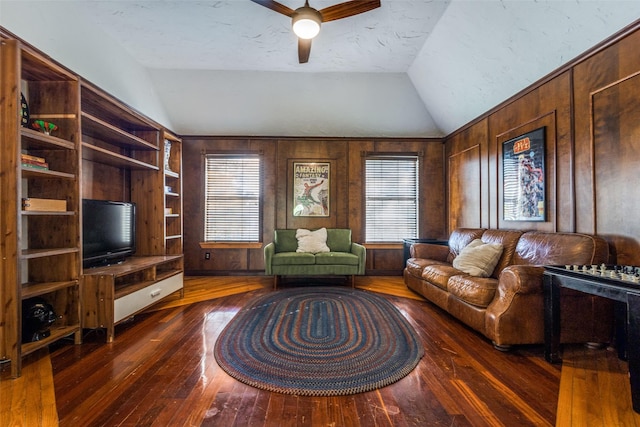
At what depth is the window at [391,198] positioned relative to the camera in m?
5.16

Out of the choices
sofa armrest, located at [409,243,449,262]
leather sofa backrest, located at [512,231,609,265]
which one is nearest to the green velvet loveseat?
sofa armrest, located at [409,243,449,262]

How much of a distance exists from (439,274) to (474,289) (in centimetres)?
59

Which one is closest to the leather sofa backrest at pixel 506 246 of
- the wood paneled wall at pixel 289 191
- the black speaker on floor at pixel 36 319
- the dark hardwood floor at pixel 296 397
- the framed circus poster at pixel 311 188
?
the dark hardwood floor at pixel 296 397

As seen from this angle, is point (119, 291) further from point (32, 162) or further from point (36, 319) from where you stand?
point (32, 162)

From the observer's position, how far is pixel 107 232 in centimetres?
299

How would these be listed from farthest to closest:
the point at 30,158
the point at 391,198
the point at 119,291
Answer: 1. the point at 391,198
2. the point at 119,291
3. the point at 30,158

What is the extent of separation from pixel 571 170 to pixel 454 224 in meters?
2.19

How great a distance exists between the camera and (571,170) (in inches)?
104

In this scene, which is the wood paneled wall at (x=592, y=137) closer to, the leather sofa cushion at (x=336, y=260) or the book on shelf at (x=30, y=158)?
the leather sofa cushion at (x=336, y=260)

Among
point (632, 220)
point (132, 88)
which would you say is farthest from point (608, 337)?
point (132, 88)

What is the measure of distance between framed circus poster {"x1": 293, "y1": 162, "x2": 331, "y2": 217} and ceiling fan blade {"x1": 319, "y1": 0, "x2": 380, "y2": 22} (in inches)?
110

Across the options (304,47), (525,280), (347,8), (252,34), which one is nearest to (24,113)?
(252,34)

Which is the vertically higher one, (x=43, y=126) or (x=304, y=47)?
(x=304, y=47)

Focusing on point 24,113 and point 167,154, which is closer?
point 24,113
